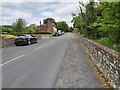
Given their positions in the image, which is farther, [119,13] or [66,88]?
[119,13]

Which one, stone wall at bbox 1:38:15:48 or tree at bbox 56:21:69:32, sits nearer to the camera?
stone wall at bbox 1:38:15:48

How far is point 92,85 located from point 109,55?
112 centimetres

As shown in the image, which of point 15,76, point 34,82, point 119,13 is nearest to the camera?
point 34,82

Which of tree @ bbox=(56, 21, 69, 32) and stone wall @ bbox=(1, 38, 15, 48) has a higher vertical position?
tree @ bbox=(56, 21, 69, 32)

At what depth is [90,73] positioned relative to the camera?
9.48 metres

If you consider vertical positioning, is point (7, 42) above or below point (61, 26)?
below

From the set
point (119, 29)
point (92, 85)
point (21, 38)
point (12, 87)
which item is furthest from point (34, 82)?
point (21, 38)

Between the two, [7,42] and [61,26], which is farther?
[61,26]

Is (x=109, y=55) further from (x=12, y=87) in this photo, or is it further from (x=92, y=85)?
(x=12, y=87)

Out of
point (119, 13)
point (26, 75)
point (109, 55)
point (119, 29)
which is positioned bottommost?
point (26, 75)

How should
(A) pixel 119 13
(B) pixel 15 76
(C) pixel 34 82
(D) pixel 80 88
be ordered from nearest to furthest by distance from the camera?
1. (D) pixel 80 88
2. (C) pixel 34 82
3. (B) pixel 15 76
4. (A) pixel 119 13

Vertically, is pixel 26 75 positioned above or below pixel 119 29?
below

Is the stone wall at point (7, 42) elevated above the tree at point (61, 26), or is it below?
below

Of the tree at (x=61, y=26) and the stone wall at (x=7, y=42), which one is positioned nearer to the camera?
the stone wall at (x=7, y=42)
